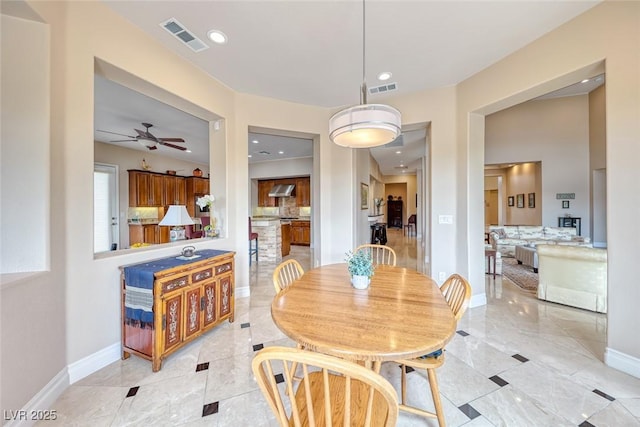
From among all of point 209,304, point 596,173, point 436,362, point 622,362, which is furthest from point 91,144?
point 596,173

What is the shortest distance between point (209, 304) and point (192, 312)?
220mm

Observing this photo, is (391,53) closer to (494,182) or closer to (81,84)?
(81,84)

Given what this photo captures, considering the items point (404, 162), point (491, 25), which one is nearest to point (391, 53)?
point (491, 25)

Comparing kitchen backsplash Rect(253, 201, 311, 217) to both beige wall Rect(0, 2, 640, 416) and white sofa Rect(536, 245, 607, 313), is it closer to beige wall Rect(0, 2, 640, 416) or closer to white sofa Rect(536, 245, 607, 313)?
beige wall Rect(0, 2, 640, 416)

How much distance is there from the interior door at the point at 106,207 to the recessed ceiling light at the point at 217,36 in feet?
16.8

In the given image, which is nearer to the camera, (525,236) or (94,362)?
(94,362)

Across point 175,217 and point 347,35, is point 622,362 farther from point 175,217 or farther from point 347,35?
point 175,217

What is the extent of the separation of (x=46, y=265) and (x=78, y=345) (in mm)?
724

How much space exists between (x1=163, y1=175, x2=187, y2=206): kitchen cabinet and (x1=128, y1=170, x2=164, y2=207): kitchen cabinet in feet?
0.40

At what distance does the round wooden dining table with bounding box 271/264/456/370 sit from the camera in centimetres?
109

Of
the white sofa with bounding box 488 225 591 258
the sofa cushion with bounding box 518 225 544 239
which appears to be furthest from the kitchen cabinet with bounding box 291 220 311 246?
the sofa cushion with bounding box 518 225 544 239

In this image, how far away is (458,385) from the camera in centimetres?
188

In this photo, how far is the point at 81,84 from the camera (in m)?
2.02

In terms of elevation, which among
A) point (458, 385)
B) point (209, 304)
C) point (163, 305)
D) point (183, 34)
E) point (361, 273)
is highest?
point (183, 34)
